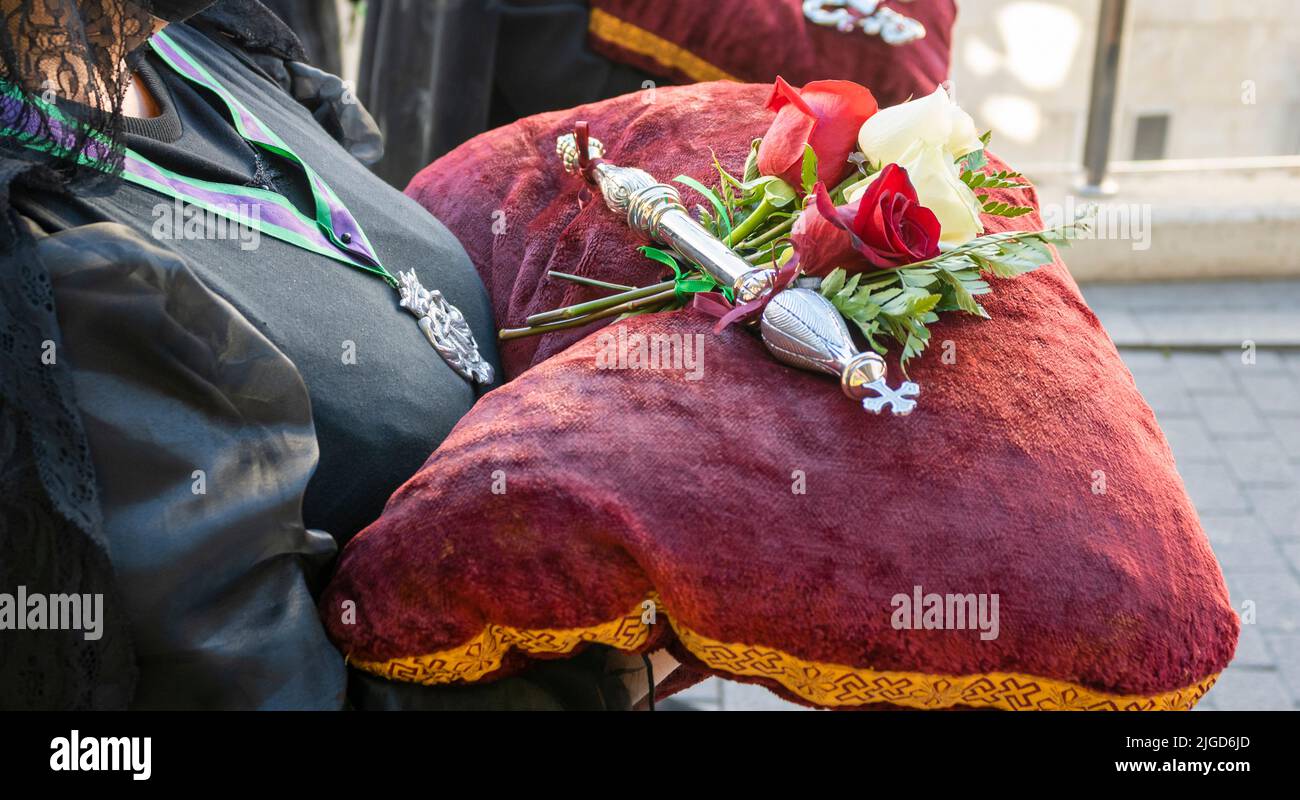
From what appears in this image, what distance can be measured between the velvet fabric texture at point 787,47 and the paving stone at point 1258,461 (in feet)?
4.64

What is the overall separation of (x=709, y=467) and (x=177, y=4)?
1.65 feet

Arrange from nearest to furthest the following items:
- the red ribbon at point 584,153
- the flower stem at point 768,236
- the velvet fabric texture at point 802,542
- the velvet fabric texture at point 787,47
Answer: the velvet fabric texture at point 802,542 < the flower stem at point 768,236 < the red ribbon at point 584,153 < the velvet fabric texture at point 787,47

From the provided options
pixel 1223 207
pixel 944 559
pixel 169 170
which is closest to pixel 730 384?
pixel 944 559

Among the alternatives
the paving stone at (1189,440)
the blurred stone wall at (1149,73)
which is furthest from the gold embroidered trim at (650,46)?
the blurred stone wall at (1149,73)

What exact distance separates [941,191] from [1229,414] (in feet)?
7.22

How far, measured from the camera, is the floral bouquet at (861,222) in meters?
0.92

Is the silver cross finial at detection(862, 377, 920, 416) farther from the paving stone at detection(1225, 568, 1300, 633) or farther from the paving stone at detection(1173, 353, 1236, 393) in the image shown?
the paving stone at detection(1173, 353, 1236, 393)

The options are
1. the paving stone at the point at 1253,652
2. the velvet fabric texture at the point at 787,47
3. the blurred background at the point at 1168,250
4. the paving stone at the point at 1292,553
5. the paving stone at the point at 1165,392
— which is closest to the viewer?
the velvet fabric texture at the point at 787,47

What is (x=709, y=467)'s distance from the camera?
2.75 feet

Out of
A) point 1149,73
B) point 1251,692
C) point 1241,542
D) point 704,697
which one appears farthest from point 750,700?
point 1149,73

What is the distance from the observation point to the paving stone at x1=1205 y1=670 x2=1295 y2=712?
206 centimetres

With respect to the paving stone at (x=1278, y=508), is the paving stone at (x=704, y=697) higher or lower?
lower

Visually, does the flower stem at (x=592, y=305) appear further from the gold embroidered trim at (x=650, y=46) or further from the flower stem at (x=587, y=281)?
the gold embroidered trim at (x=650, y=46)

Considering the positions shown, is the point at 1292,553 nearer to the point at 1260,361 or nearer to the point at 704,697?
the point at 1260,361
